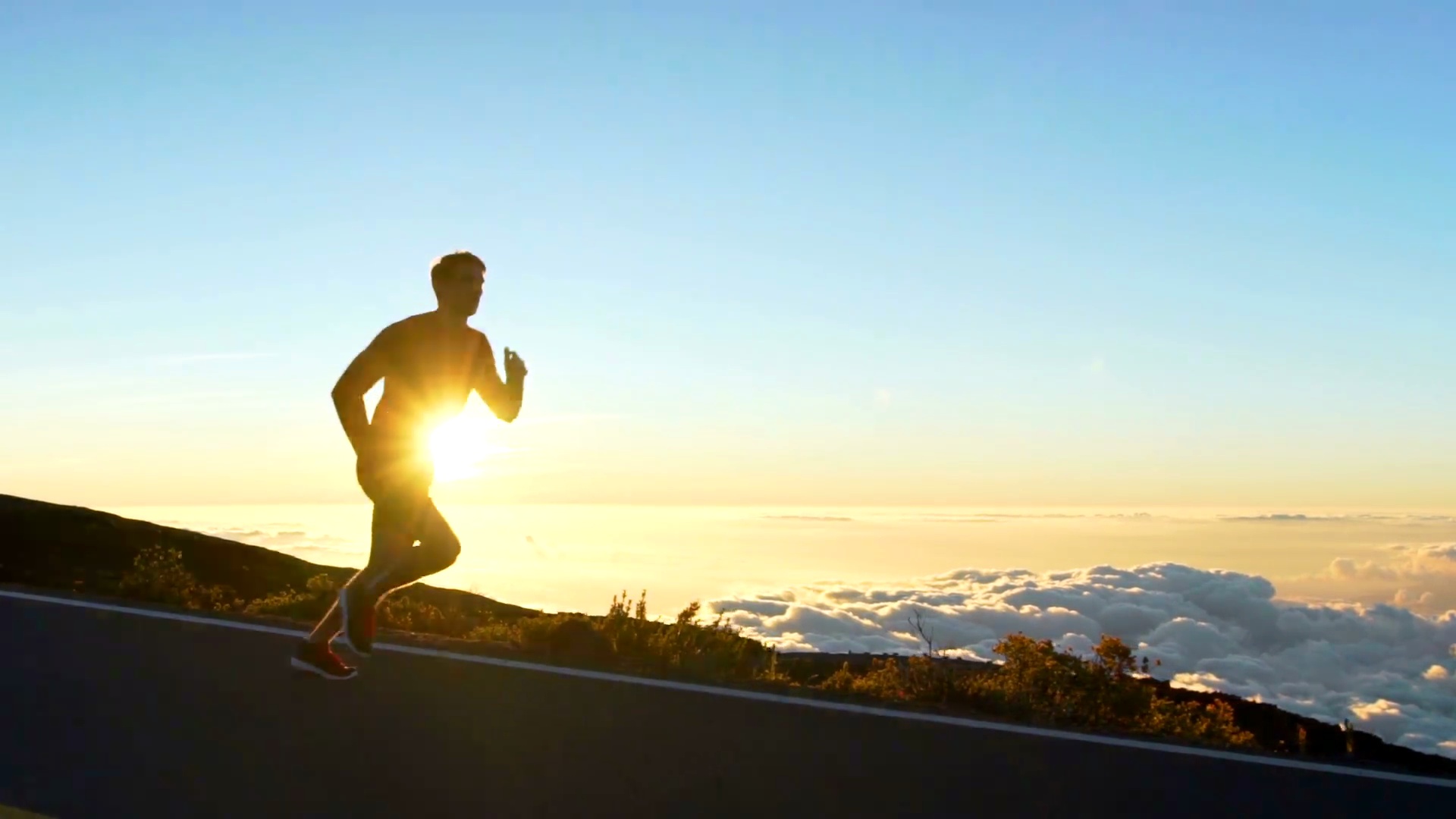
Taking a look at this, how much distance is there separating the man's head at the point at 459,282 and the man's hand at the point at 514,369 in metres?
0.28

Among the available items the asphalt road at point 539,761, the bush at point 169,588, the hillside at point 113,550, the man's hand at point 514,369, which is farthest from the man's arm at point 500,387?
the hillside at point 113,550

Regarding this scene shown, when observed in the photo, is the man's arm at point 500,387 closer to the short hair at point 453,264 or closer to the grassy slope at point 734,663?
the short hair at point 453,264

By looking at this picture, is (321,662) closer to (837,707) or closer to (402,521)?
(402,521)

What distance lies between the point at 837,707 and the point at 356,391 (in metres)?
2.59

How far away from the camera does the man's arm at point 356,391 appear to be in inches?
232

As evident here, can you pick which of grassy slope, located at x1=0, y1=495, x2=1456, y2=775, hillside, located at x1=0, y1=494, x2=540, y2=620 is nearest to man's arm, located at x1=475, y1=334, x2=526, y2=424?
grassy slope, located at x1=0, y1=495, x2=1456, y2=775

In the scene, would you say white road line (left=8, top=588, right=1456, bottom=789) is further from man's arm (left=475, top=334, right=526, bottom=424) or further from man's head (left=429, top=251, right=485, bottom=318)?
man's head (left=429, top=251, right=485, bottom=318)

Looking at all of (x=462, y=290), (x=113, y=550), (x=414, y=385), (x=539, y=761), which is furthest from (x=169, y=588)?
(x=113, y=550)

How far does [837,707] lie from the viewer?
5871mm

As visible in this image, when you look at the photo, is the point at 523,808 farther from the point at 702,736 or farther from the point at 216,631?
the point at 216,631

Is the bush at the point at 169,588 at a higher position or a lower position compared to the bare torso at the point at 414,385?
lower

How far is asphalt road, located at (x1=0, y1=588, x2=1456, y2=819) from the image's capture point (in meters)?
4.34

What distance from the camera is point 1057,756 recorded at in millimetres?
4926

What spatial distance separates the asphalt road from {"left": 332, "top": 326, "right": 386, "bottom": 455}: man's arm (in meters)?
1.14
